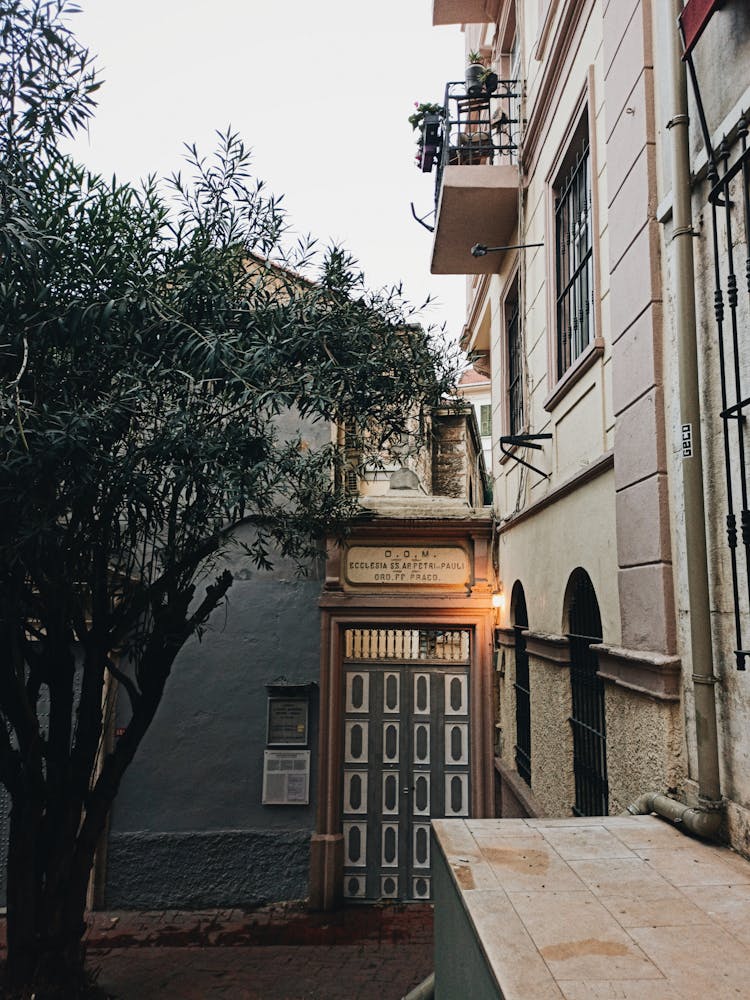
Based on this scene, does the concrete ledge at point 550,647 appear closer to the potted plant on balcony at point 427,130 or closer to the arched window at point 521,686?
the arched window at point 521,686

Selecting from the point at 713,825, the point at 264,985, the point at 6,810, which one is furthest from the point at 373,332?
the point at 6,810

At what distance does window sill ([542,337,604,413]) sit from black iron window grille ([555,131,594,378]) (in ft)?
0.91

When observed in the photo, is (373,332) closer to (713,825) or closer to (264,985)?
(713,825)

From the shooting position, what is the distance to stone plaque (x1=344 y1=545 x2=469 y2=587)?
9.61 metres

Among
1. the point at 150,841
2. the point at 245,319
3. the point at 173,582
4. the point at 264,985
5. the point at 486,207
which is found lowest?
the point at 264,985

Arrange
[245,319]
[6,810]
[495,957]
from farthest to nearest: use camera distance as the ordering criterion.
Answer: [6,810], [245,319], [495,957]

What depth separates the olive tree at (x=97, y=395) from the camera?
5023 mm

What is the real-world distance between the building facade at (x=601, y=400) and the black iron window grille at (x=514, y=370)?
38mm

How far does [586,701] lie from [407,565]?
436 cm

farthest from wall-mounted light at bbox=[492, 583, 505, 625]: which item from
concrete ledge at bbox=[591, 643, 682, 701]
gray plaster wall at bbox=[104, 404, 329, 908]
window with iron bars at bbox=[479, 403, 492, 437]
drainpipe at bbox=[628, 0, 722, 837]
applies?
window with iron bars at bbox=[479, 403, 492, 437]

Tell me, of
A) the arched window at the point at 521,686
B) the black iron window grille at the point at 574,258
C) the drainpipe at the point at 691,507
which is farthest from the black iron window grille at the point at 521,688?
the drainpipe at the point at 691,507

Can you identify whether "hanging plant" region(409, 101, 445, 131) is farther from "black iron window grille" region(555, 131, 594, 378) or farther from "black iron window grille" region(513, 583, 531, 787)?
"black iron window grille" region(513, 583, 531, 787)

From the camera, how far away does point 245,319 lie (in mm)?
6043

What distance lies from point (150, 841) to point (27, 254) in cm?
698
